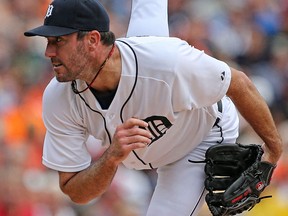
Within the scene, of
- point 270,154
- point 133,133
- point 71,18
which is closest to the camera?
point 133,133

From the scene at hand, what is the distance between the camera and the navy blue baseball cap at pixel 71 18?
343 cm

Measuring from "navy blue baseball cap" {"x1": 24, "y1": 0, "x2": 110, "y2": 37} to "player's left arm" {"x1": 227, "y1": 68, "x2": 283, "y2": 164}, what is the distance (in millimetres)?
679

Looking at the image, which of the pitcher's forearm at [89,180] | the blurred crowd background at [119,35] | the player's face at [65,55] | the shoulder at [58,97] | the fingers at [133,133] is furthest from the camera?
the blurred crowd background at [119,35]

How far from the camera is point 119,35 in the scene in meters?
7.96

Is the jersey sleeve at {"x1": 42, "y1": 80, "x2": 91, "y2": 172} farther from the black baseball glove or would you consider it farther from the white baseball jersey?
the black baseball glove

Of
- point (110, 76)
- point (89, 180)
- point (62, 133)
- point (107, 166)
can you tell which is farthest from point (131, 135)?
point (62, 133)

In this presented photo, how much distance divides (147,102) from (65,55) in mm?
449

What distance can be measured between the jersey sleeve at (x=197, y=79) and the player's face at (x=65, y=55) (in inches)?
17.3

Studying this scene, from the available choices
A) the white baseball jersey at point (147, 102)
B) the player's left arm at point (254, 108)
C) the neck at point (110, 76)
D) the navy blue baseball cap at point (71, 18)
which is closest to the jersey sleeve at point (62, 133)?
the white baseball jersey at point (147, 102)

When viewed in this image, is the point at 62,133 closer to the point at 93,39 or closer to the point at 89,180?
the point at 89,180

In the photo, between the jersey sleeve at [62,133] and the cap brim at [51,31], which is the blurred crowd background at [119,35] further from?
the cap brim at [51,31]

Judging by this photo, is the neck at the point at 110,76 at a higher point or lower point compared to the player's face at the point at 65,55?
lower

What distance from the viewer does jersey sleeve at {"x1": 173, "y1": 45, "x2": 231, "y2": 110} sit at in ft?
11.6

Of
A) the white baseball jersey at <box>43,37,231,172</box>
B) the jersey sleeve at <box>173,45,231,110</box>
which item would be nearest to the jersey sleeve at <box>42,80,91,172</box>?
the white baseball jersey at <box>43,37,231,172</box>
